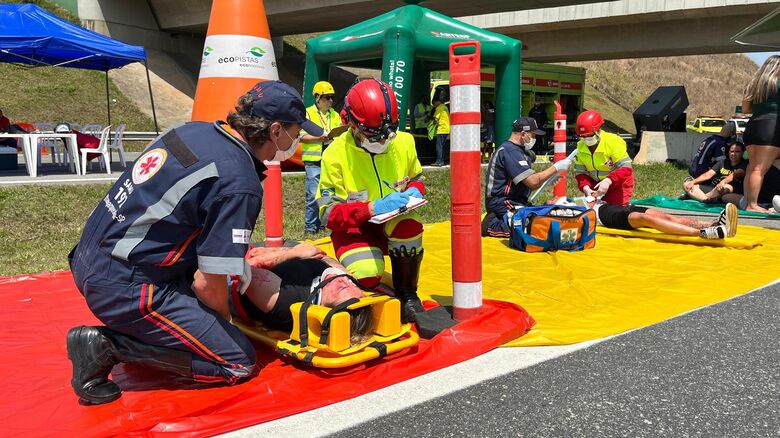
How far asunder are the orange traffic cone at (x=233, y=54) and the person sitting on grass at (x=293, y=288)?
3.68 metres

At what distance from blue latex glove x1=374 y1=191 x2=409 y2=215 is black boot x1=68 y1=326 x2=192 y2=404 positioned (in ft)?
4.12

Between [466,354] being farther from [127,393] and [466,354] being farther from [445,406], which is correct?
[127,393]

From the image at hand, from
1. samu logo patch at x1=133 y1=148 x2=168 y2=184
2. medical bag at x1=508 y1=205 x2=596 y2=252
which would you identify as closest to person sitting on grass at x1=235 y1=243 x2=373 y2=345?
samu logo patch at x1=133 y1=148 x2=168 y2=184

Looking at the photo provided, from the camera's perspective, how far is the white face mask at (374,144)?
368 cm

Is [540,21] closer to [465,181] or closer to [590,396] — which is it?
[465,181]

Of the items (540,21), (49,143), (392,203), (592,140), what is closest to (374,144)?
(392,203)

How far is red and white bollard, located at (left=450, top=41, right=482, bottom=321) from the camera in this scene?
3422 mm

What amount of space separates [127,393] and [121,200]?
0.86 metres

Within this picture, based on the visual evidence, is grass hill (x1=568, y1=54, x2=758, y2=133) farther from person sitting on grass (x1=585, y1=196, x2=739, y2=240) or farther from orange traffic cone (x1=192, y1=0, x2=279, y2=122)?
orange traffic cone (x1=192, y1=0, x2=279, y2=122)

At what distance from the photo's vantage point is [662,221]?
6.53 meters

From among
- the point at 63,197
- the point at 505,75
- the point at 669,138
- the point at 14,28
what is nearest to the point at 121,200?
Answer: the point at 63,197

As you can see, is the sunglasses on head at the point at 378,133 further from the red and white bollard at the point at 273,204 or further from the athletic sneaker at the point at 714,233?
the athletic sneaker at the point at 714,233

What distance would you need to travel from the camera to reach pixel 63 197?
28.0 ft

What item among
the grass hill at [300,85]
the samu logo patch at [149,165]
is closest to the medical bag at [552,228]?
the samu logo patch at [149,165]
